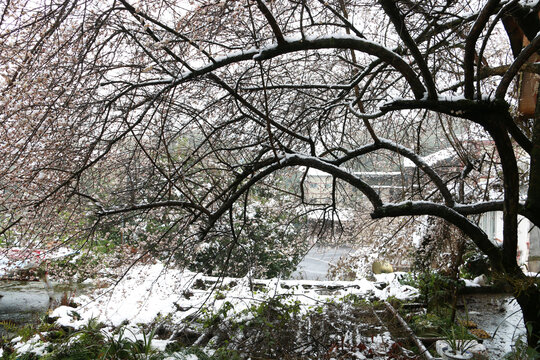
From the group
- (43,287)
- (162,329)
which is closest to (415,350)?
(162,329)

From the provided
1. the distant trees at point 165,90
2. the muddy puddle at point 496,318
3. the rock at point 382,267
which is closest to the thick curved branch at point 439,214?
the distant trees at point 165,90

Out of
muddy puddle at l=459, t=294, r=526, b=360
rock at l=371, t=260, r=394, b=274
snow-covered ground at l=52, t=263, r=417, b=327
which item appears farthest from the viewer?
rock at l=371, t=260, r=394, b=274

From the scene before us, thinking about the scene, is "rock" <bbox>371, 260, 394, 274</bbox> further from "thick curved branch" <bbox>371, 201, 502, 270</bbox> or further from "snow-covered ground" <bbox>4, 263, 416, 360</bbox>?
"thick curved branch" <bbox>371, 201, 502, 270</bbox>

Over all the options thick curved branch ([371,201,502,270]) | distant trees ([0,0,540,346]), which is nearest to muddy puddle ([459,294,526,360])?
thick curved branch ([371,201,502,270])

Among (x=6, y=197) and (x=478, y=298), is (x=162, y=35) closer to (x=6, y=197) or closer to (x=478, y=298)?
(x=6, y=197)

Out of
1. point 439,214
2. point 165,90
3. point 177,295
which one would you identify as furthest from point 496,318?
point 165,90

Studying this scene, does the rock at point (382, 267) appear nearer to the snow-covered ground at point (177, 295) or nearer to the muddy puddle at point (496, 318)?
the snow-covered ground at point (177, 295)

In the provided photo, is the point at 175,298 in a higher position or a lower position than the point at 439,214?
lower

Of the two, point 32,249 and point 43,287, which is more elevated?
point 32,249

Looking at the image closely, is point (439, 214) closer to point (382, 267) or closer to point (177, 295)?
point (177, 295)

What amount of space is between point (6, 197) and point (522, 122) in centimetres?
699

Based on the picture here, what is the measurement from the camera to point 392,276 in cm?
963

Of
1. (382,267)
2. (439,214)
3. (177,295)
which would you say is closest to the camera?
(439,214)

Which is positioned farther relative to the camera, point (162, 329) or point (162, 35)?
point (162, 329)
